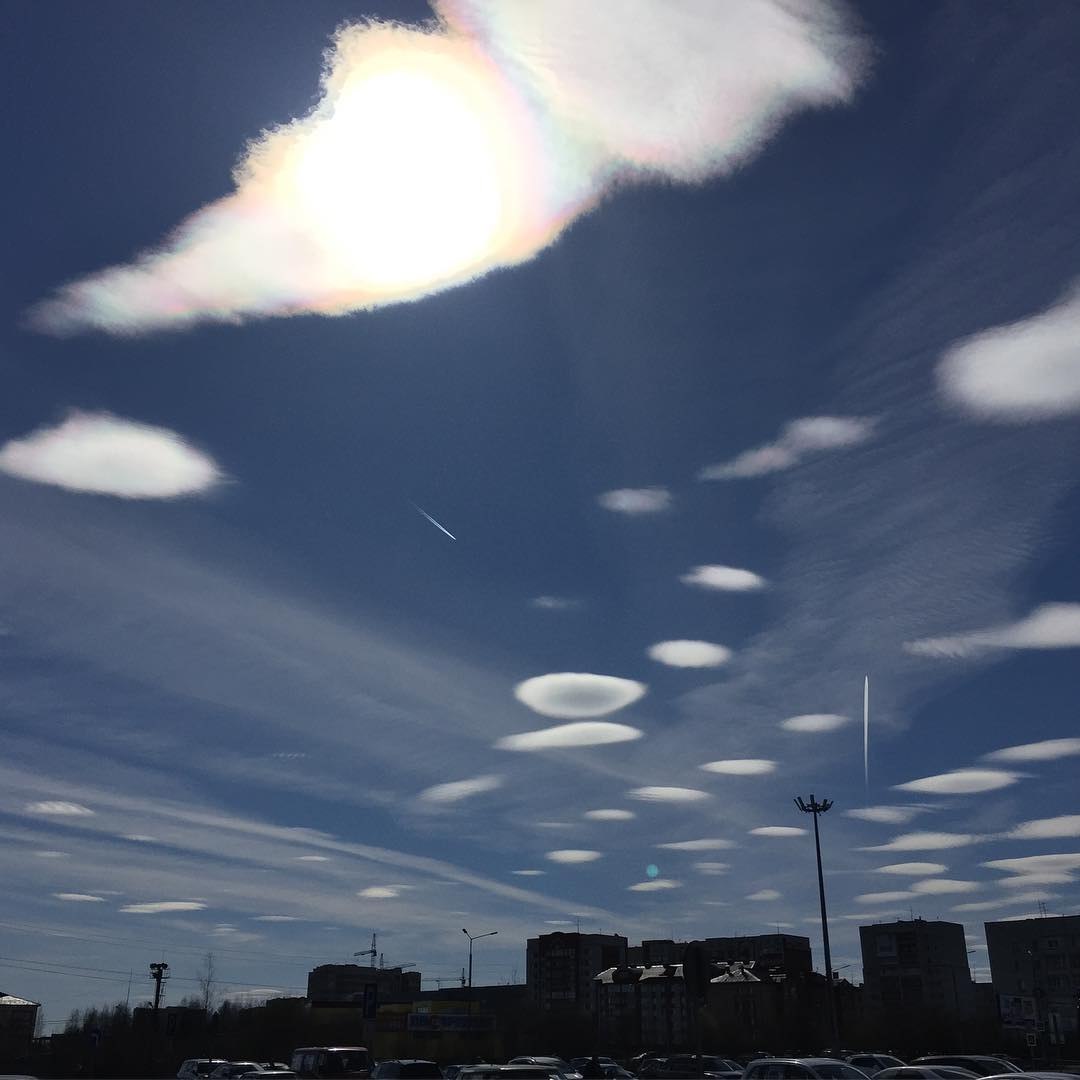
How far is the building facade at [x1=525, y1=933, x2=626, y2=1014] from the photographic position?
552ft

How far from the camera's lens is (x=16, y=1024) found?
95312 millimetres

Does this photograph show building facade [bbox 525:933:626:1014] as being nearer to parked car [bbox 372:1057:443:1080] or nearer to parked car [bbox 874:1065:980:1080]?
parked car [bbox 372:1057:443:1080]

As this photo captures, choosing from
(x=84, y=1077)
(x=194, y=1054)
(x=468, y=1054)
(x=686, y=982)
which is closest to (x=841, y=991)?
(x=468, y=1054)

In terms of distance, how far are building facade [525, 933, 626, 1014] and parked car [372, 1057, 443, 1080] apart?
144221mm

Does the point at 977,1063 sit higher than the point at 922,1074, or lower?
lower

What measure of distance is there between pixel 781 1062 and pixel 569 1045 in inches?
3264

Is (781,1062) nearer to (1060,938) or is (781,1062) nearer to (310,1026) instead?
(310,1026)

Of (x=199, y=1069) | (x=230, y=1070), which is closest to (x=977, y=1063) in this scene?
(x=230, y=1070)

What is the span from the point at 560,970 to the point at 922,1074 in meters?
161

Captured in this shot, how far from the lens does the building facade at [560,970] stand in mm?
168375

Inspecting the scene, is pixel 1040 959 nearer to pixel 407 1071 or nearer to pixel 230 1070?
pixel 230 1070

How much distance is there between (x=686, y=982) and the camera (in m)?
13.4

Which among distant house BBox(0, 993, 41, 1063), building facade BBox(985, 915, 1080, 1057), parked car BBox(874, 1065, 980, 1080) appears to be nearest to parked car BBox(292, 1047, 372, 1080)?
parked car BBox(874, 1065, 980, 1080)

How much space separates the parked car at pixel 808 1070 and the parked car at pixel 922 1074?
104 cm
